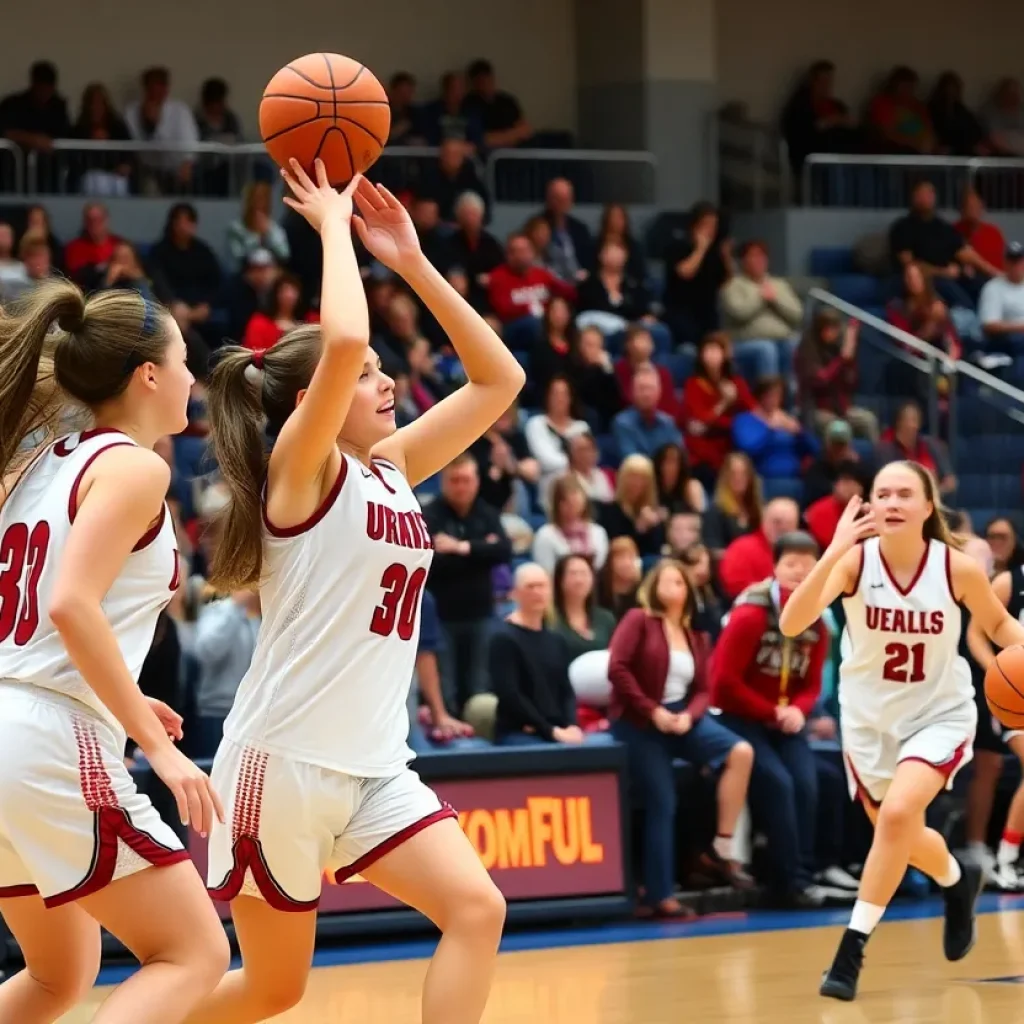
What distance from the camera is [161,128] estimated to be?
1488 centimetres

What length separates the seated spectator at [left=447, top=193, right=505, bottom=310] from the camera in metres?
13.4

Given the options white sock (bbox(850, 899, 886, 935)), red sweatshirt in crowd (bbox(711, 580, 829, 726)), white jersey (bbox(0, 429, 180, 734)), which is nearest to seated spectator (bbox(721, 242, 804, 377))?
red sweatshirt in crowd (bbox(711, 580, 829, 726))

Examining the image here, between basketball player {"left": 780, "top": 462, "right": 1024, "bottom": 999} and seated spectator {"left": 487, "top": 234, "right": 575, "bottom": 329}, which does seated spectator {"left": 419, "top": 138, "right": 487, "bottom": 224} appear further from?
basketball player {"left": 780, "top": 462, "right": 1024, "bottom": 999}

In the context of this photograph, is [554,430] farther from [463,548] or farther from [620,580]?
[463,548]

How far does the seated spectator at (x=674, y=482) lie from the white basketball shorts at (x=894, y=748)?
428cm

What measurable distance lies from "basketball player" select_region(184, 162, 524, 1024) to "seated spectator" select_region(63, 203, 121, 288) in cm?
809

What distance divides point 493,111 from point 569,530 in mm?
6492

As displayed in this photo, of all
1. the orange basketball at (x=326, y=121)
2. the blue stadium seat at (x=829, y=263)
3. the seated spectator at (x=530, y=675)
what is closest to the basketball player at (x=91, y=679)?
the orange basketball at (x=326, y=121)

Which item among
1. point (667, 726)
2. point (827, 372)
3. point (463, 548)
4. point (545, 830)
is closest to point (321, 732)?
point (545, 830)

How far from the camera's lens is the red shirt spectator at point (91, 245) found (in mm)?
12312

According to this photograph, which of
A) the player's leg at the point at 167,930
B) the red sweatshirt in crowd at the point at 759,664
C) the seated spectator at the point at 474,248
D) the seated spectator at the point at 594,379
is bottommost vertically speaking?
the red sweatshirt in crowd at the point at 759,664

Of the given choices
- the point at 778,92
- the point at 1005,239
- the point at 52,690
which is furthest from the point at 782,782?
the point at 778,92

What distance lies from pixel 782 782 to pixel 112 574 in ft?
18.5

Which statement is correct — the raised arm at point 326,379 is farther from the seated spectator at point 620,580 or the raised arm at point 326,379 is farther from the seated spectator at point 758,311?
the seated spectator at point 758,311
